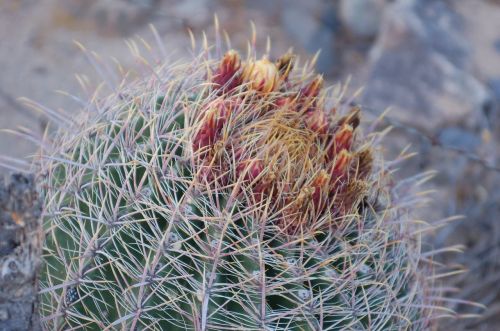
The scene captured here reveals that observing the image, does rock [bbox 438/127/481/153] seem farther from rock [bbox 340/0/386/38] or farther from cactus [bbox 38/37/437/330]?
cactus [bbox 38/37/437/330]

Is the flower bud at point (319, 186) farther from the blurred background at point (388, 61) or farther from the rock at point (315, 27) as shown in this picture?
the rock at point (315, 27)

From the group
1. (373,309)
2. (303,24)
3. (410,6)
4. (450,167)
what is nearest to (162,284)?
(373,309)

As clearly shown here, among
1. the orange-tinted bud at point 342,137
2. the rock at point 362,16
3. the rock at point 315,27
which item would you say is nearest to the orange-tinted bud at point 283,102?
the orange-tinted bud at point 342,137

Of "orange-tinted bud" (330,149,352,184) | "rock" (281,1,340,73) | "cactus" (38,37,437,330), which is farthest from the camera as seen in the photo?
"rock" (281,1,340,73)

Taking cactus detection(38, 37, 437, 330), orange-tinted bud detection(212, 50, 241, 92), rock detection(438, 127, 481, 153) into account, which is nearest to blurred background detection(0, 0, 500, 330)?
rock detection(438, 127, 481, 153)

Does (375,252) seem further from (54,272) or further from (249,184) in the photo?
(54,272)

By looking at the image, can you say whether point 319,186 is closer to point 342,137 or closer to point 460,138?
point 342,137
